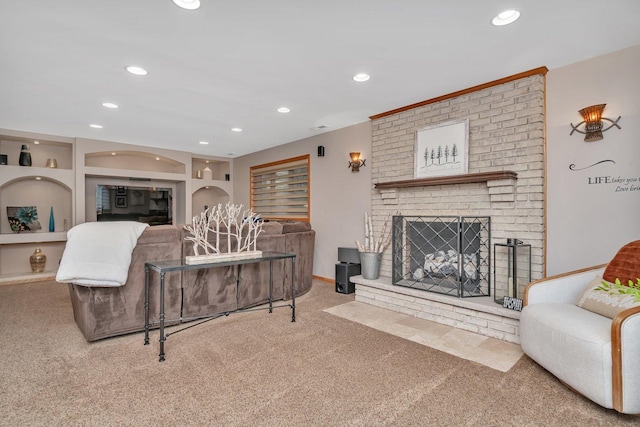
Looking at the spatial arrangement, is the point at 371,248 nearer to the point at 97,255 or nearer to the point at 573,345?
the point at 573,345

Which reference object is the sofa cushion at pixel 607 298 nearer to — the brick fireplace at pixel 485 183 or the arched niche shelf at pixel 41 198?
the brick fireplace at pixel 485 183

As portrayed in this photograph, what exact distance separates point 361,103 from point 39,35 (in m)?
2.87

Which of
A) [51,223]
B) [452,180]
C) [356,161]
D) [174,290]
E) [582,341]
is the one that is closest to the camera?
[582,341]

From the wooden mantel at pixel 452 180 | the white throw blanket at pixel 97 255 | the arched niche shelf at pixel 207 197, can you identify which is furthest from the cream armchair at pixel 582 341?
the arched niche shelf at pixel 207 197

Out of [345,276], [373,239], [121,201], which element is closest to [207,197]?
[121,201]

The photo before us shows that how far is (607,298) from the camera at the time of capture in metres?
2.04

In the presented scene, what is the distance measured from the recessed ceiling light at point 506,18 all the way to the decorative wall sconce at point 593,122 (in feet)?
3.79

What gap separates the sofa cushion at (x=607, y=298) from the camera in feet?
6.21

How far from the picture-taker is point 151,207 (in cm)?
641

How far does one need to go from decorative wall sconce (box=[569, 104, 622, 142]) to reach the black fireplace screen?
3.43 ft

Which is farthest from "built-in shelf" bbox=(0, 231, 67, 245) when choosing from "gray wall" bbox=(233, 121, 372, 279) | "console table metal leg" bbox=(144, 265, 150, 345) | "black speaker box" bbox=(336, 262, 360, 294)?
"black speaker box" bbox=(336, 262, 360, 294)

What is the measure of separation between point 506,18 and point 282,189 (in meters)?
4.46

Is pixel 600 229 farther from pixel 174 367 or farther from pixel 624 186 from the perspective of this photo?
pixel 174 367

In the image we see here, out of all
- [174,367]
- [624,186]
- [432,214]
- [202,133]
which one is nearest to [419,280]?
[432,214]
